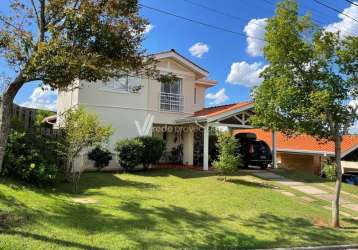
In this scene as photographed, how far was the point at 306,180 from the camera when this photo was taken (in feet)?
61.6

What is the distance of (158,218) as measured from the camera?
30.5 ft

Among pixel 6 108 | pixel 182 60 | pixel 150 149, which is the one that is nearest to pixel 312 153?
pixel 182 60

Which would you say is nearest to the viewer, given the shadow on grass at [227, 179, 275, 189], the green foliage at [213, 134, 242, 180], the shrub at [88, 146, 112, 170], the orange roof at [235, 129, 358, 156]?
the shadow on grass at [227, 179, 275, 189]

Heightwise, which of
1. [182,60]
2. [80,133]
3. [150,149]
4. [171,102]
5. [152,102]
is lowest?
[150,149]

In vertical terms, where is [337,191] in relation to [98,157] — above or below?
below

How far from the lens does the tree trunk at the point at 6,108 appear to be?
23.6 ft

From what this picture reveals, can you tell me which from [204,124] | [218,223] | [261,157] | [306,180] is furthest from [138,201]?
[261,157]

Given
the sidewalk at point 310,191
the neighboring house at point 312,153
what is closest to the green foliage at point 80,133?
the sidewalk at point 310,191

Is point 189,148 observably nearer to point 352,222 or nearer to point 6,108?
point 352,222

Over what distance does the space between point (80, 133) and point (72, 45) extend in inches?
213

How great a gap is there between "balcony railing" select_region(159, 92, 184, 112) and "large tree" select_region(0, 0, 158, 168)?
43.6ft

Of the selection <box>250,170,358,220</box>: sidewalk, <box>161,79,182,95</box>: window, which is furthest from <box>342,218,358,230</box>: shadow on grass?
<box>161,79,182,95</box>: window

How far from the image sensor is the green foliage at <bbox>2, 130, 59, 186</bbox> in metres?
11.0

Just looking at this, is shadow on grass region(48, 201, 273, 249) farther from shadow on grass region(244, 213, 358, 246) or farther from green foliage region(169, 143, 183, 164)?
green foliage region(169, 143, 183, 164)
